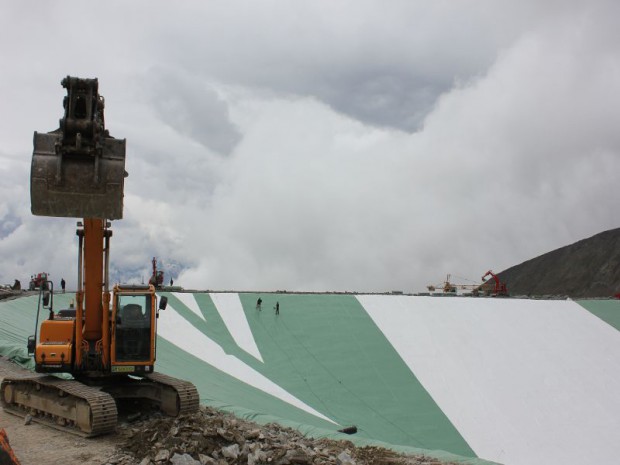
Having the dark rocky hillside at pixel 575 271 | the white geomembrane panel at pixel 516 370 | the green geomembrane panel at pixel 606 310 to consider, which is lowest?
the white geomembrane panel at pixel 516 370

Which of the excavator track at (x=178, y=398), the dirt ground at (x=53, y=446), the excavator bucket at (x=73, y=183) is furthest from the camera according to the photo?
the excavator track at (x=178, y=398)

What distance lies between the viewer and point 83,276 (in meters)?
8.24

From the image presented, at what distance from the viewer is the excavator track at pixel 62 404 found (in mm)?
7203

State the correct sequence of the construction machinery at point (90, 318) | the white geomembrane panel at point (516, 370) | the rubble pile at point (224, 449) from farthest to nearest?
the white geomembrane panel at point (516, 370) < the construction machinery at point (90, 318) < the rubble pile at point (224, 449)

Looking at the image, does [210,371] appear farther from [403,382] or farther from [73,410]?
[73,410]

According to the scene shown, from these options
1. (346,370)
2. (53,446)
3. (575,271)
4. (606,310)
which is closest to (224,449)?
(53,446)

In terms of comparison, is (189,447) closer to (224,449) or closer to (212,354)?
(224,449)

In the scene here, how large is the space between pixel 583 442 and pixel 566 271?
223 ft

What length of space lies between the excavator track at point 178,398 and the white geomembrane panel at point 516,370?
9.80m

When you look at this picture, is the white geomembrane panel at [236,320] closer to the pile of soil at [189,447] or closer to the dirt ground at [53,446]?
the dirt ground at [53,446]

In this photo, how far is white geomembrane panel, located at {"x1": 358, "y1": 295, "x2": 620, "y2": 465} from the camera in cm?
1566

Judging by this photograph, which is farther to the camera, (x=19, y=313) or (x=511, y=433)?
(x=19, y=313)

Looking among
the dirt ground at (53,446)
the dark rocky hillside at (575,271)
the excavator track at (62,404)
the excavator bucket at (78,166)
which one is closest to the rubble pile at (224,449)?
the dirt ground at (53,446)

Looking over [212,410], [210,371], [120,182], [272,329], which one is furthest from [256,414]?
[272,329]
